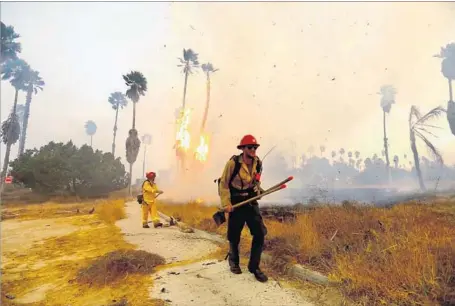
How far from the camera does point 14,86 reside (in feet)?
166

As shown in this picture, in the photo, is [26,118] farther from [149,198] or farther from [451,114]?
[451,114]

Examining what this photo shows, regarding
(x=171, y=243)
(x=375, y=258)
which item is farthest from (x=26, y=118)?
(x=375, y=258)

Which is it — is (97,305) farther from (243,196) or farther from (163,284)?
(243,196)

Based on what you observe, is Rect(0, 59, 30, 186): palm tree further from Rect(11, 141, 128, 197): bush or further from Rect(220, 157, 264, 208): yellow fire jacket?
Rect(220, 157, 264, 208): yellow fire jacket

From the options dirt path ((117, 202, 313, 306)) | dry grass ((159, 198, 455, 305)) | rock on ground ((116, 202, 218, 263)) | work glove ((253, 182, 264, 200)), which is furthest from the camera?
rock on ground ((116, 202, 218, 263))

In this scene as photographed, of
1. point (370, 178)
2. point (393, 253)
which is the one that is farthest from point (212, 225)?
point (370, 178)

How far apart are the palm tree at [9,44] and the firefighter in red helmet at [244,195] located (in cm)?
5052

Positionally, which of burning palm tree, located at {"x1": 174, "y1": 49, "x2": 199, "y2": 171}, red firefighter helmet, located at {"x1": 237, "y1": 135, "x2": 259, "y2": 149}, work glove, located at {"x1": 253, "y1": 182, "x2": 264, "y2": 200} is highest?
burning palm tree, located at {"x1": 174, "y1": 49, "x2": 199, "y2": 171}

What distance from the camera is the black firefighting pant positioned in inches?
170

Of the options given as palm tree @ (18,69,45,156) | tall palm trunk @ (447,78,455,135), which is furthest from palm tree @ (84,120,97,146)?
tall palm trunk @ (447,78,455,135)

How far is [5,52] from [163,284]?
172ft

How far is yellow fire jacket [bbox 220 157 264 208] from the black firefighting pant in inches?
7.5

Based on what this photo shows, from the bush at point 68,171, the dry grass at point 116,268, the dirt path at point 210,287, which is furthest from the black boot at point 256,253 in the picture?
the bush at point 68,171

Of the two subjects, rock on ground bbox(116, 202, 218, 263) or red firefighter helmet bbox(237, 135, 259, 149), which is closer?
Result: red firefighter helmet bbox(237, 135, 259, 149)
